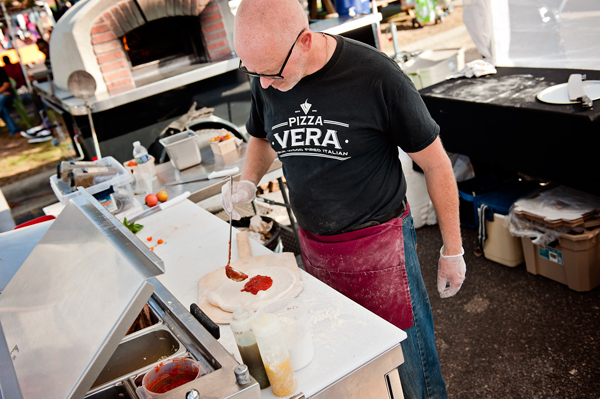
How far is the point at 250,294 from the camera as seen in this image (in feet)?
6.17

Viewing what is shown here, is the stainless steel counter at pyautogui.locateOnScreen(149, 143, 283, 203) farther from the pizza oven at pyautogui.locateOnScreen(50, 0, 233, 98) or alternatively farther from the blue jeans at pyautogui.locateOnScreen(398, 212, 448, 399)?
the blue jeans at pyautogui.locateOnScreen(398, 212, 448, 399)

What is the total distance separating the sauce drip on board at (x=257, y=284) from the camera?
1.89m

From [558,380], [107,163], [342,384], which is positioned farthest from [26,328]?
[558,380]

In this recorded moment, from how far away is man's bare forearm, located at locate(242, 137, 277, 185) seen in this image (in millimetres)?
2346

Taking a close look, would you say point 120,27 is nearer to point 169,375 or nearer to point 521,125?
point 521,125

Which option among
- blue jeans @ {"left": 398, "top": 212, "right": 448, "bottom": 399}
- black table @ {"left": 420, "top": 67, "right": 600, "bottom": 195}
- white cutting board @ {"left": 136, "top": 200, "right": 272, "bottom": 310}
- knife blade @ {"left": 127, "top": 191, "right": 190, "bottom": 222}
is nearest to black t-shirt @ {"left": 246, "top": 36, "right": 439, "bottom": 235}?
blue jeans @ {"left": 398, "top": 212, "right": 448, "bottom": 399}

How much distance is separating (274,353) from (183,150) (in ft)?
8.82

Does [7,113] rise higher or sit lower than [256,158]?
higher

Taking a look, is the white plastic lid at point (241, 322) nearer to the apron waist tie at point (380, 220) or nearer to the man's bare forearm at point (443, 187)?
the apron waist tie at point (380, 220)

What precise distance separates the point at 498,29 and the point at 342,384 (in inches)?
151

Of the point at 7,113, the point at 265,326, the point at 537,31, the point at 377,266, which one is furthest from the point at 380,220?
the point at 7,113

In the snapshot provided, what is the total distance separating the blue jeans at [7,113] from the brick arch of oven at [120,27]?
667 centimetres

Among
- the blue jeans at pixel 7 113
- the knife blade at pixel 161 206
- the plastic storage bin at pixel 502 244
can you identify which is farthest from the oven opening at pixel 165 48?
the blue jeans at pixel 7 113

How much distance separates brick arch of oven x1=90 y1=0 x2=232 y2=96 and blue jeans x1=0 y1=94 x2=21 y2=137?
6666 millimetres
